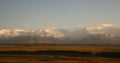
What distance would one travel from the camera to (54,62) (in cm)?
5400

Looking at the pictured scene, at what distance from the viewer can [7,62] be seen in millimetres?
→ 53344

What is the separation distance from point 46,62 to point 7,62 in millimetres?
8050

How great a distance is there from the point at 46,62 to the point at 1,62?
9187 millimetres

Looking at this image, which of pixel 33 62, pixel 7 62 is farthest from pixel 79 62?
pixel 7 62

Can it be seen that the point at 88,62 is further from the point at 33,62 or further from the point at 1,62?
the point at 1,62

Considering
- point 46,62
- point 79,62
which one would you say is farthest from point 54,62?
point 79,62

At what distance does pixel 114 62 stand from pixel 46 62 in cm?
1439

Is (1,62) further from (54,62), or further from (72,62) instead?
(72,62)

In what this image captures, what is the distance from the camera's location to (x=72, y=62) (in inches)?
2164

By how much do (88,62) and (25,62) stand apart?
13.1 meters

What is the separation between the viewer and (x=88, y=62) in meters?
54.1

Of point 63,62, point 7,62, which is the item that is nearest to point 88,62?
point 63,62

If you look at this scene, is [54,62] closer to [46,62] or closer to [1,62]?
[46,62]

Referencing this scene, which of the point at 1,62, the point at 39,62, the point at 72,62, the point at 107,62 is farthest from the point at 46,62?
the point at 107,62
